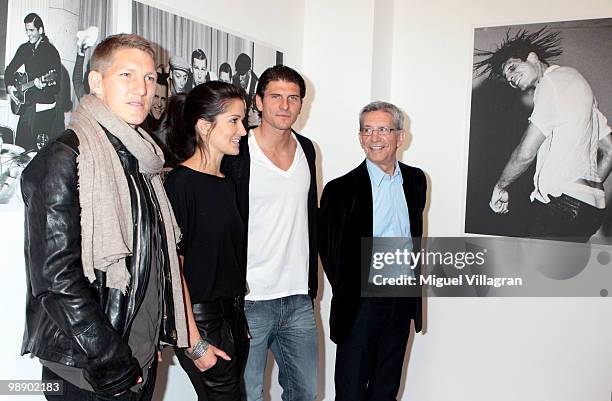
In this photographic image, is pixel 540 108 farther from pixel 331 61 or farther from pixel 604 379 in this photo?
pixel 604 379

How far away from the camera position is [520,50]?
342 centimetres

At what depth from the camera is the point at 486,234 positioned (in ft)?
11.7

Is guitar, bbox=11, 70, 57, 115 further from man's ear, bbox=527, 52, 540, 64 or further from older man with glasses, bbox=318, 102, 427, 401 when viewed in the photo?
man's ear, bbox=527, 52, 540, 64

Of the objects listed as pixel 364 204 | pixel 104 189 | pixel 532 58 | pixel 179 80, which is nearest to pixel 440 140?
pixel 532 58

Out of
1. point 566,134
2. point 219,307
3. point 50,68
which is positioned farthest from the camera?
point 566,134

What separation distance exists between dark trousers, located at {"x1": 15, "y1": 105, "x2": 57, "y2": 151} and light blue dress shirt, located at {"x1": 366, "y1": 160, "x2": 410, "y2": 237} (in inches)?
54.8

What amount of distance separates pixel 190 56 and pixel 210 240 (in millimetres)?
977

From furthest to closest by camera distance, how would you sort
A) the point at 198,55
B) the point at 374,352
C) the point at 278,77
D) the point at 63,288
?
1. the point at 374,352
2. the point at 198,55
3. the point at 278,77
4. the point at 63,288

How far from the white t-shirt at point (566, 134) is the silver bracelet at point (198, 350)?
2188 millimetres

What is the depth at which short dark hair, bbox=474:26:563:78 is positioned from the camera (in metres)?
3.34

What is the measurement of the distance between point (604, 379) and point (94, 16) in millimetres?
3054

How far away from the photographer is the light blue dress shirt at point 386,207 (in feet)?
9.20

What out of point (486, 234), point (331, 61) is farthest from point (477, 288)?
point (331, 61)

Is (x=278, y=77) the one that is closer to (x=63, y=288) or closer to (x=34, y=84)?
(x=34, y=84)
